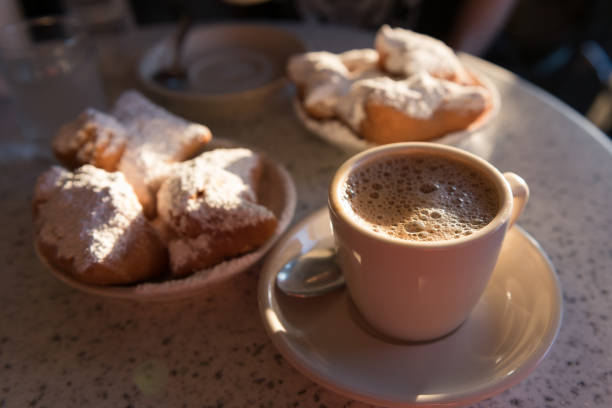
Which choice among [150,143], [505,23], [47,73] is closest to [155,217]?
[150,143]

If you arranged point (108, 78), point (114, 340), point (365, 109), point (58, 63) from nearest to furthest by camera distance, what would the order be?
point (114, 340) < point (365, 109) < point (58, 63) < point (108, 78)

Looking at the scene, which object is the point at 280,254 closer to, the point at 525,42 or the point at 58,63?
the point at 58,63

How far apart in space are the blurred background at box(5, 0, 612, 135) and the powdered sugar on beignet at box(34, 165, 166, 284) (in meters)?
1.20

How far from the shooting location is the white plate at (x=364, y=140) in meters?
0.87

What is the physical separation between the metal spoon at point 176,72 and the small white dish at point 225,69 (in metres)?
0.01

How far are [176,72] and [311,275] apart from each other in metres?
0.74

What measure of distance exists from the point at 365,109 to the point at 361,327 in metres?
0.43

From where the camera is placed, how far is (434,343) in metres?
0.57

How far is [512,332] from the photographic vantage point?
21.8 inches

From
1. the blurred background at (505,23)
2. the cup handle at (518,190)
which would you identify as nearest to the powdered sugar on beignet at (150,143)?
the cup handle at (518,190)

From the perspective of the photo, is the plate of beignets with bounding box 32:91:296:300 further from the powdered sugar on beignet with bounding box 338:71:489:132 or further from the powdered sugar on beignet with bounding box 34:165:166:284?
the powdered sugar on beignet with bounding box 338:71:489:132

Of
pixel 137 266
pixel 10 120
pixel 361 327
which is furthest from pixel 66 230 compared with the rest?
pixel 10 120

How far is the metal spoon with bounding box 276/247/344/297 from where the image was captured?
0.62 metres

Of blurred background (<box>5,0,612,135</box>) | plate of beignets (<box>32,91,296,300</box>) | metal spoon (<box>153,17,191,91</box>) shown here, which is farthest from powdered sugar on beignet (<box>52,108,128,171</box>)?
blurred background (<box>5,0,612,135</box>)
